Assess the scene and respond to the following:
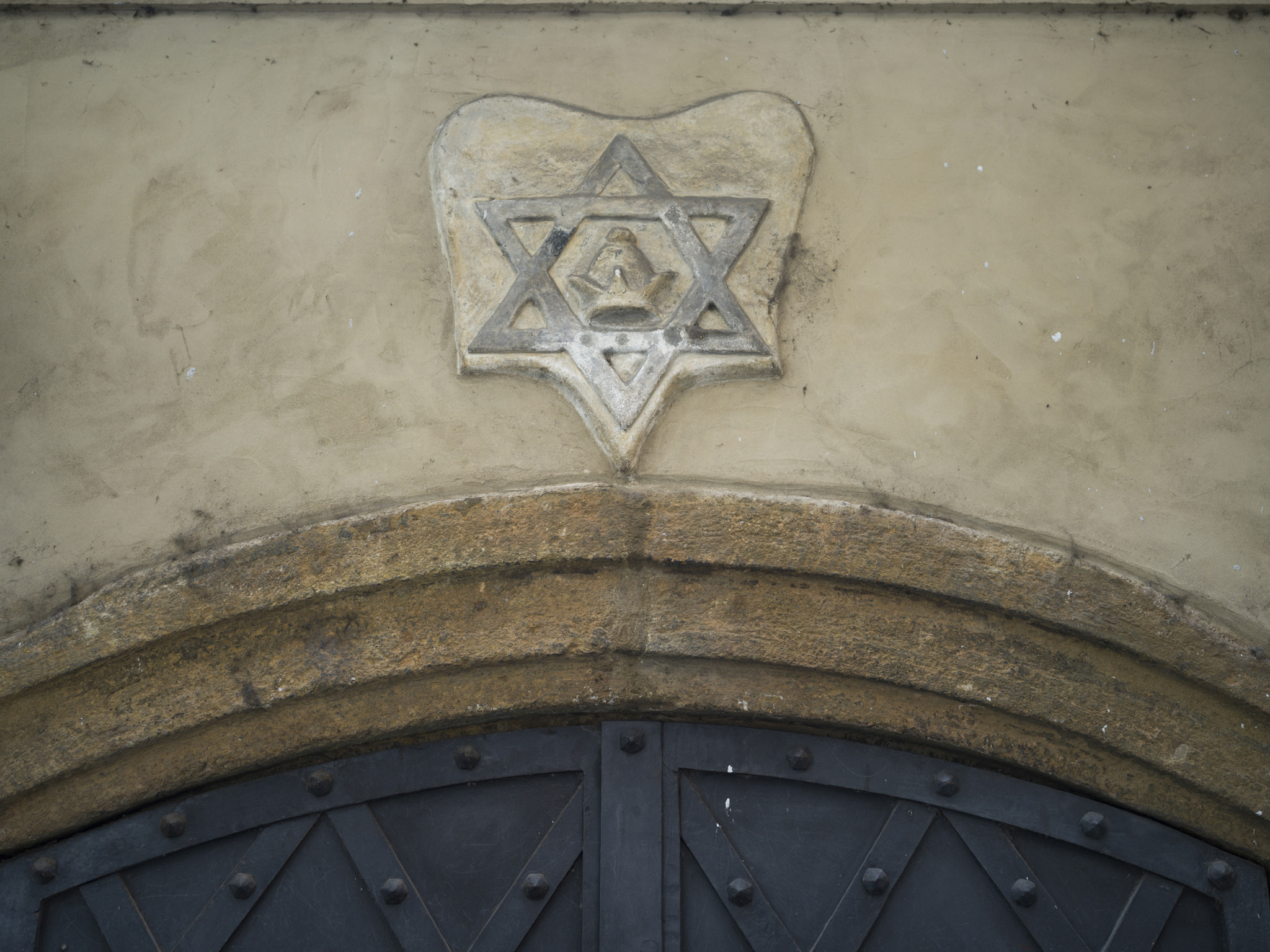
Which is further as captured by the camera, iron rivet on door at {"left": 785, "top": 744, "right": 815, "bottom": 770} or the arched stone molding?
iron rivet on door at {"left": 785, "top": 744, "right": 815, "bottom": 770}

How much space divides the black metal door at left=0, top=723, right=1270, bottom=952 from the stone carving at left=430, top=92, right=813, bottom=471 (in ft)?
1.92

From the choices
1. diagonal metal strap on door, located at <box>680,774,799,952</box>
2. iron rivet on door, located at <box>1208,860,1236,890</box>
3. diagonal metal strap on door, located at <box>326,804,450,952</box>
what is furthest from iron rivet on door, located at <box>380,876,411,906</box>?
iron rivet on door, located at <box>1208,860,1236,890</box>

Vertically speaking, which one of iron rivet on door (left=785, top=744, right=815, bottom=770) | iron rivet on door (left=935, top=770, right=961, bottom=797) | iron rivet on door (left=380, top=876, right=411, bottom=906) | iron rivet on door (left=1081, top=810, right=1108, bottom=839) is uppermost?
iron rivet on door (left=785, top=744, right=815, bottom=770)

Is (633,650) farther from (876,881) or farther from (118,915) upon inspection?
(118,915)

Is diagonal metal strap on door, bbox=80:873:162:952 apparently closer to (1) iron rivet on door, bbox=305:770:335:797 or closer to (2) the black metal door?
(2) the black metal door

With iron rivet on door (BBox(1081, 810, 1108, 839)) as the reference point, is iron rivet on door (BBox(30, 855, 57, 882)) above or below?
below

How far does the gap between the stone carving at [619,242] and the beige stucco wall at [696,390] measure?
0.18 ft

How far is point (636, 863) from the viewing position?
5.66 feet

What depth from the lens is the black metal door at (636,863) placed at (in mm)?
1691

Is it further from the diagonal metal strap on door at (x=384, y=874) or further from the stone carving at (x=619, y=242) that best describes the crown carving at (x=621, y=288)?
the diagonal metal strap on door at (x=384, y=874)

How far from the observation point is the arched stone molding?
166cm

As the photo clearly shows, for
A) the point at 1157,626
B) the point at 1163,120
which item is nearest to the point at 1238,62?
the point at 1163,120

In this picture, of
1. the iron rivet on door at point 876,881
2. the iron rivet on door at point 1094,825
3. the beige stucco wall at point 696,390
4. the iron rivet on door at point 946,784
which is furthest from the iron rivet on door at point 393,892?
the iron rivet on door at point 1094,825

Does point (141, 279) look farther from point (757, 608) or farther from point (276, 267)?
point (757, 608)
